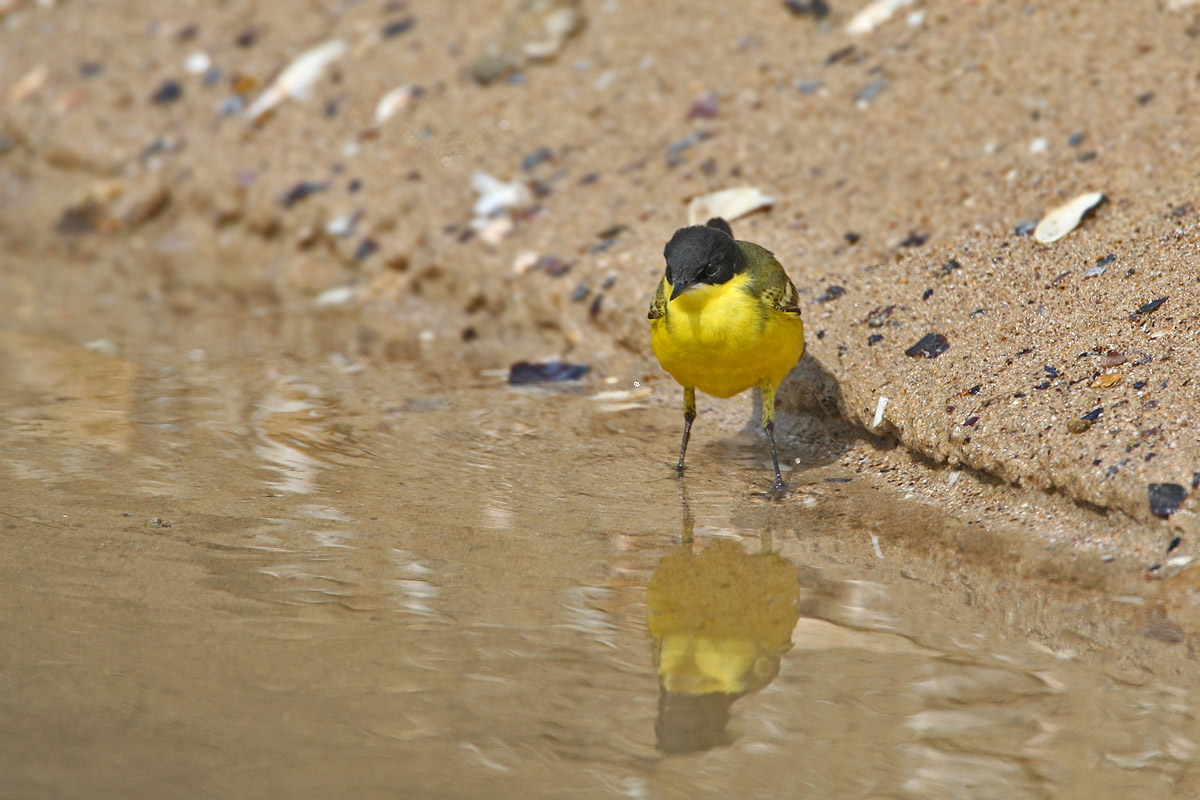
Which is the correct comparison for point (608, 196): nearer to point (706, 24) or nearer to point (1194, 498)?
point (706, 24)

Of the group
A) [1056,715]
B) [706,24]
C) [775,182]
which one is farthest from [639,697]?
[706,24]

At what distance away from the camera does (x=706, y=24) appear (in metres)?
7.99

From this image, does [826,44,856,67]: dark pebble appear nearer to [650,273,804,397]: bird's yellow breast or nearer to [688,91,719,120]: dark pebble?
[688,91,719,120]: dark pebble

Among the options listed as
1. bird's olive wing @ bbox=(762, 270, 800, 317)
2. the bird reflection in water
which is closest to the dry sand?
bird's olive wing @ bbox=(762, 270, 800, 317)

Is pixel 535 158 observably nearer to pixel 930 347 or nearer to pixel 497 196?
pixel 497 196

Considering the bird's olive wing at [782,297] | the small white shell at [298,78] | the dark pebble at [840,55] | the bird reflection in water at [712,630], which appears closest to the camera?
the bird reflection in water at [712,630]

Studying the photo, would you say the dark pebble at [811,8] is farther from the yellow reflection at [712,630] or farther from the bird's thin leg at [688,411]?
the yellow reflection at [712,630]

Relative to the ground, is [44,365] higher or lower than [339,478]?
higher

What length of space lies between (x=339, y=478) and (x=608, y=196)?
304 cm

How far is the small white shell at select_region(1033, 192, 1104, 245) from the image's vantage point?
221 inches

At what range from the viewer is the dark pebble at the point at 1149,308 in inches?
187

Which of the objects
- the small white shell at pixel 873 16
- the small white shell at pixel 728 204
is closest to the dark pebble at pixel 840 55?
the small white shell at pixel 873 16

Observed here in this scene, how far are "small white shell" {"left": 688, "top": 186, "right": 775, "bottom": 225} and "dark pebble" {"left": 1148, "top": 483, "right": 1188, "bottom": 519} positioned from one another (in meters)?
3.17

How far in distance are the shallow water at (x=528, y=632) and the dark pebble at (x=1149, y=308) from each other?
1.17m
